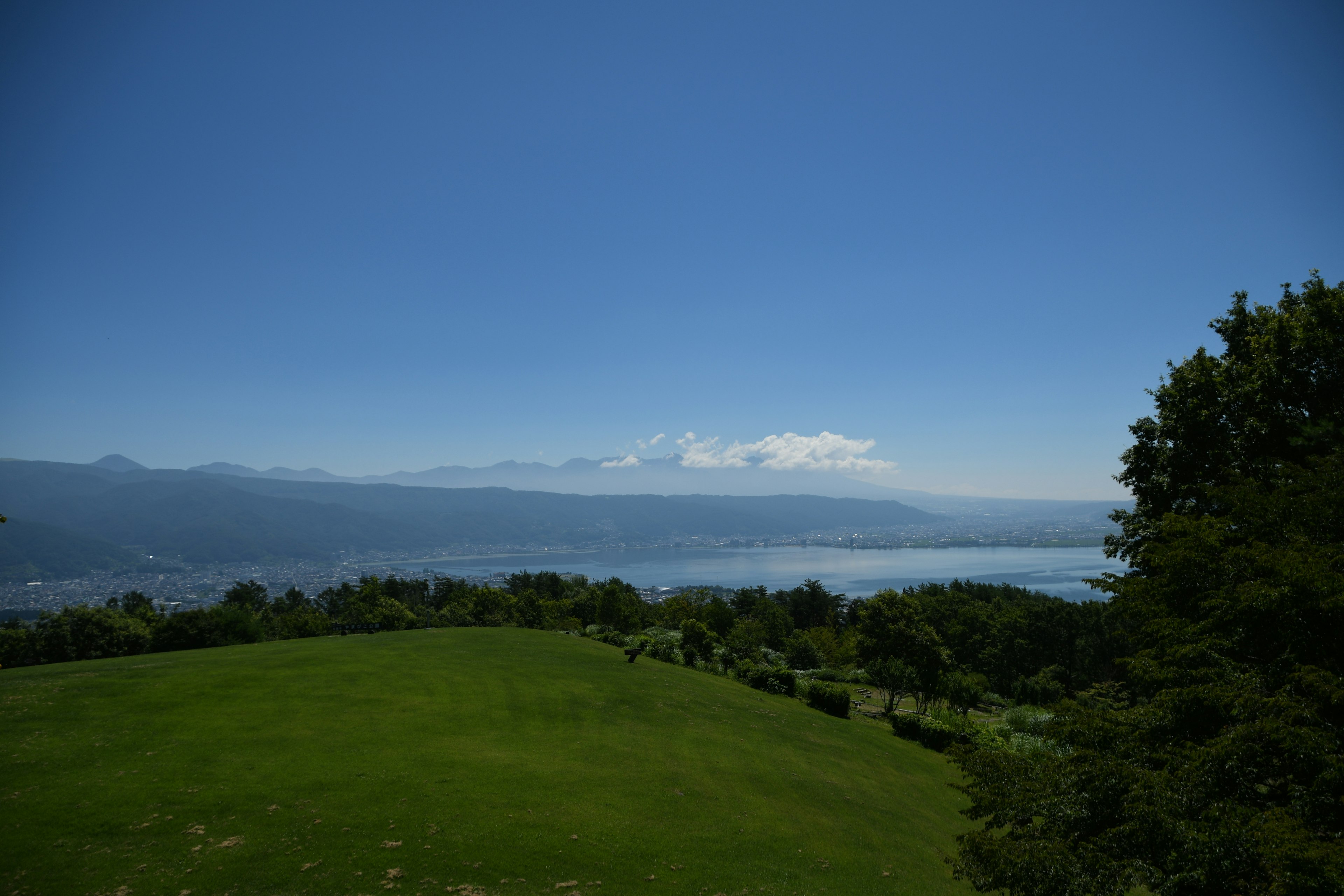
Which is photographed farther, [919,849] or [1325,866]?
[919,849]

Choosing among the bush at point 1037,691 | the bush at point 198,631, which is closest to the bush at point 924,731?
the bush at point 1037,691

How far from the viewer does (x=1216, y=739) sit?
967 cm

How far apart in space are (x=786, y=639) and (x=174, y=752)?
6200 cm

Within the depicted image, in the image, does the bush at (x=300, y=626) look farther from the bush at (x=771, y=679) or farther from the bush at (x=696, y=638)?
the bush at (x=771, y=679)

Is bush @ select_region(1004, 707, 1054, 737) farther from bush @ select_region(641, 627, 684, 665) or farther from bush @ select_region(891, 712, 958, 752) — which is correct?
bush @ select_region(641, 627, 684, 665)

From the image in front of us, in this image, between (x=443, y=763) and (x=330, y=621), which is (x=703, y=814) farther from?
(x=330, y=621)

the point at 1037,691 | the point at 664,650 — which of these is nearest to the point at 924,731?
the point at 664,650

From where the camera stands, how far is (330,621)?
65.7 meters

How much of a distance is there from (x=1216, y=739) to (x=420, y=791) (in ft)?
54.1

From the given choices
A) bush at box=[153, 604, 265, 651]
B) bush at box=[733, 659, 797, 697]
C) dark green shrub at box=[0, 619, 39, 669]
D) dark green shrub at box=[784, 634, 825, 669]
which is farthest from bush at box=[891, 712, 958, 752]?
dark green shrub at box=[0, 619, 39, 669]

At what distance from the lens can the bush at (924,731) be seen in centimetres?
3002

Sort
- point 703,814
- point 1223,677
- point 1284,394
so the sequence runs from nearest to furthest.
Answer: point 1223,677
point 703,814
point 1284,394

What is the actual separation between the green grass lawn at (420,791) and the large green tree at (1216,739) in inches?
217

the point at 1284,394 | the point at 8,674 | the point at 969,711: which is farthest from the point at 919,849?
the point at 969,711
